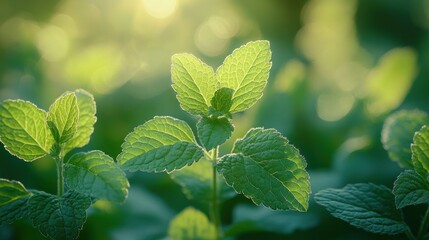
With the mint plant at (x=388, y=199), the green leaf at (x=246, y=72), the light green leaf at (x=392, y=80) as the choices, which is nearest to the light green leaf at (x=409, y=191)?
the mint plant at (x=388, y=199)

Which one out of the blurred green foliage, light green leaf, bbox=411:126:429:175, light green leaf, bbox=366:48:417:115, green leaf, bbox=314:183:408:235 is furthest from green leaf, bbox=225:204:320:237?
light green leaf, bbox=366:48:417:115

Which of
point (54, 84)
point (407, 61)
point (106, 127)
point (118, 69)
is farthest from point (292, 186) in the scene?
point (118, 69)

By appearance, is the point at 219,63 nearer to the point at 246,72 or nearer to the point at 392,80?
the point at 392,80

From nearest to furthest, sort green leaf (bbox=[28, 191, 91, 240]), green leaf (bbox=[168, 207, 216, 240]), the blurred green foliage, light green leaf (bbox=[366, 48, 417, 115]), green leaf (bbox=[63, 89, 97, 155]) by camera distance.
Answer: green leaf (bbox=[28, 191, 91, 240])
green leaf (bbox=[63, 89, 97, 155])
green leaf (bbox=[168, 207, 216, 240])
the blurred green foliage
light green leaf (bbox=[366, 48, 417, 115])

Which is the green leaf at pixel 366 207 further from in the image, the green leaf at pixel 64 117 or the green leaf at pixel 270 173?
the green leaf at pixel 64 117

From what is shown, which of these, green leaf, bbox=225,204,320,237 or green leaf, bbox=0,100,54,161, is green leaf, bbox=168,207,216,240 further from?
green leaf, bbox=0,100,54,161

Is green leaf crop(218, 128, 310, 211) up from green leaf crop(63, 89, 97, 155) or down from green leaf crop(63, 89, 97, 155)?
down

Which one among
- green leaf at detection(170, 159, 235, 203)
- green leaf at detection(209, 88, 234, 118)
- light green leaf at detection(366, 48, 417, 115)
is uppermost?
light green leaf at detection(366, 48, 417, 115)

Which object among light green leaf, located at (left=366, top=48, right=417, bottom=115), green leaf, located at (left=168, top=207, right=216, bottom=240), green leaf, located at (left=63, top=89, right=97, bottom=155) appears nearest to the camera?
green leaf, located at (left=63, top=89, right=97, bottom=155)
